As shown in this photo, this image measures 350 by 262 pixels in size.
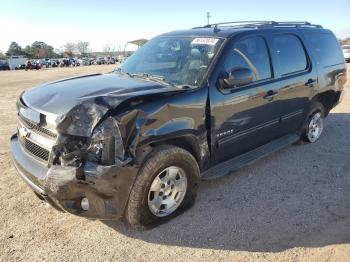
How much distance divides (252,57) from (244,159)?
1.31m

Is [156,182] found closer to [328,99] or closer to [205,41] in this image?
[205,41]

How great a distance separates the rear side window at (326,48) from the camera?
19.9 feet

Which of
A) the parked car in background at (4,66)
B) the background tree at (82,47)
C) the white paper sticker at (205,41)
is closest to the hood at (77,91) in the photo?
the white paper sticker at (205,41)

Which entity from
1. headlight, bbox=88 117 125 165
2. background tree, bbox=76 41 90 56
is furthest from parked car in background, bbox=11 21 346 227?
background tree, bbox=76 41 90 56

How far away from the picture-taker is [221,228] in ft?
12.1

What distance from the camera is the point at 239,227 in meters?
3.70

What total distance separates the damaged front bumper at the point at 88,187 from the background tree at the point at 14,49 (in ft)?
367

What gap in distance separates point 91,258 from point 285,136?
3604 mm

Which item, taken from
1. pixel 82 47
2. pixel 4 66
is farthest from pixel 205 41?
pixel 82 47

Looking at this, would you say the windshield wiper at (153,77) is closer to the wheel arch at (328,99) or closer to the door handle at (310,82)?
the door handle at (310,82)

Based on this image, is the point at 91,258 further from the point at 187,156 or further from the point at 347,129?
the point at 347,129

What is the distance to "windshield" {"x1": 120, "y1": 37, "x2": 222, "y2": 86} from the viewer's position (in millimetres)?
4129

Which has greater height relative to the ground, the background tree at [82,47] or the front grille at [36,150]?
the background tree at [82,47]

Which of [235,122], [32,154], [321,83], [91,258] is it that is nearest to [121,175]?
[91,258]
